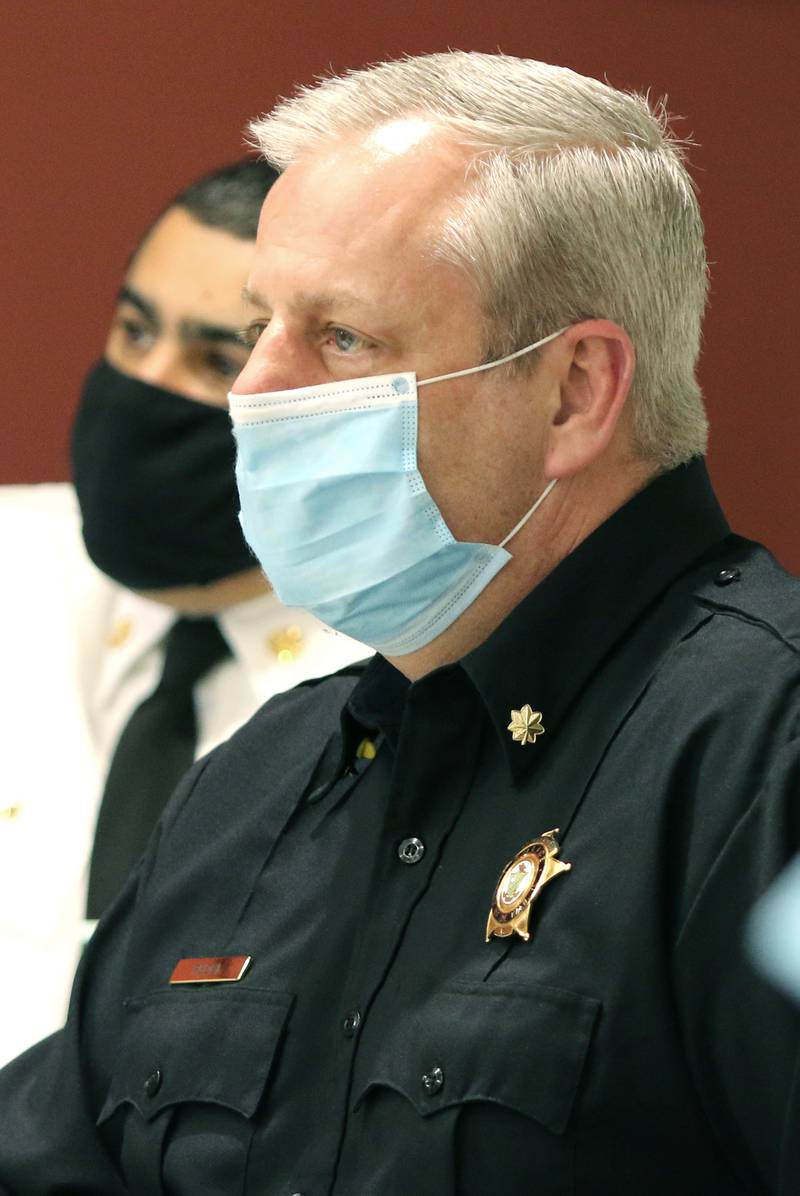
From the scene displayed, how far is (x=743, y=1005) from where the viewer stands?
4.07 feet

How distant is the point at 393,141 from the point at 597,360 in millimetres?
249

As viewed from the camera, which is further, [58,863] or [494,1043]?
[58,863]

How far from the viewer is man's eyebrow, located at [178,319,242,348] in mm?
2648

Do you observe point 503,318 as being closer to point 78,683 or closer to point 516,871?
point 516,871

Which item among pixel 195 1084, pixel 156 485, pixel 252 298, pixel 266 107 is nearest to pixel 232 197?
pixel 266 107

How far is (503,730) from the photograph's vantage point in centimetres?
150

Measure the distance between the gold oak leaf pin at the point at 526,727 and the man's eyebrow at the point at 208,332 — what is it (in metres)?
→ 1.26

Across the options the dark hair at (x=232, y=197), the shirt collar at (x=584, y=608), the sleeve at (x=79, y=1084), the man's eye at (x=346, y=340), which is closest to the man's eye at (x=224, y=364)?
the dark hair at (x=232, y=197)

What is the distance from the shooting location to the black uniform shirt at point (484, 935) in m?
1.28

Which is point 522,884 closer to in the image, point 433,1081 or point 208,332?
point 433,1081

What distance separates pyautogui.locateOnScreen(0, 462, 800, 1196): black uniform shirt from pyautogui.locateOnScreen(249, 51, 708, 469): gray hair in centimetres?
11

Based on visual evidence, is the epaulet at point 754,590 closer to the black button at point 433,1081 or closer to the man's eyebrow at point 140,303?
the black button at point 433,1081

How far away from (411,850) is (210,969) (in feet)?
0.85

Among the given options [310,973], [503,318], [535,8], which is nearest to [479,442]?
[503,318]
